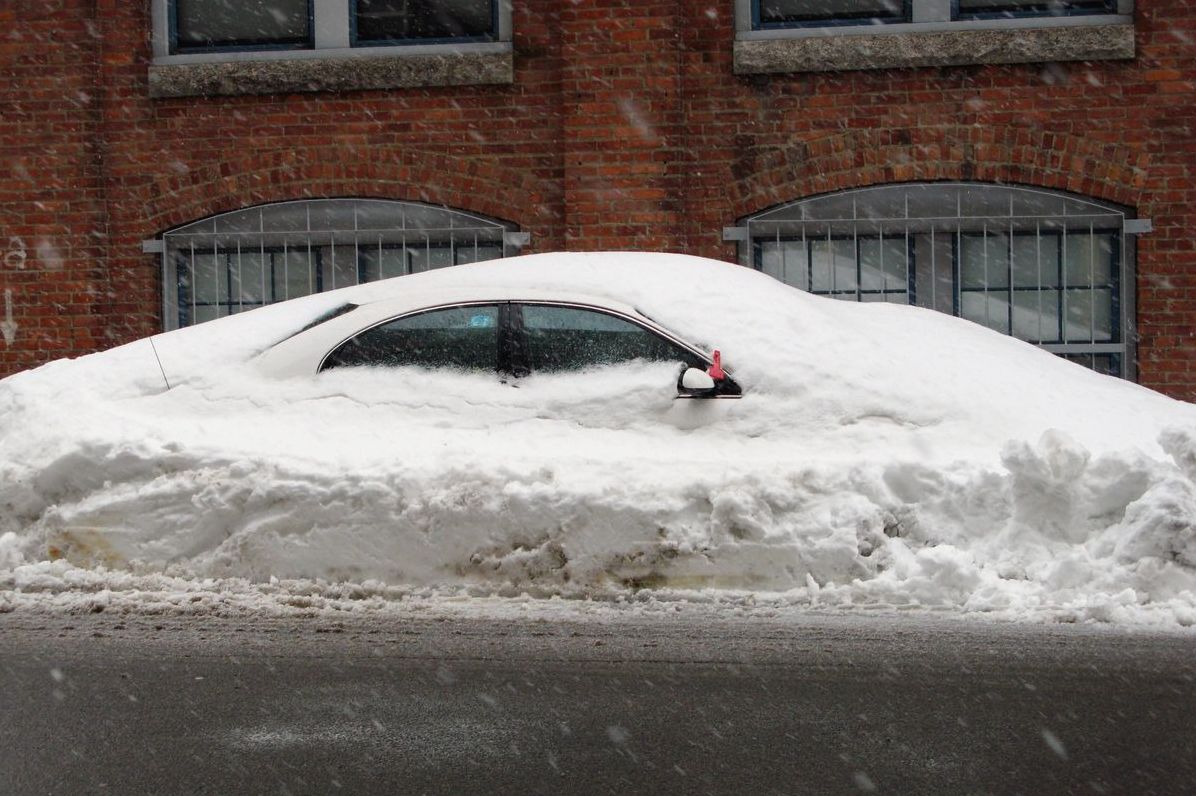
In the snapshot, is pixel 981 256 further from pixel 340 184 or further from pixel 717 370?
pixel 340 184

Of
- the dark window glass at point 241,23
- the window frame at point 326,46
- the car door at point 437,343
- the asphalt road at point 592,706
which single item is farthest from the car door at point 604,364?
the dark window glass at point 241,23

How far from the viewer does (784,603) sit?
19.4 ft

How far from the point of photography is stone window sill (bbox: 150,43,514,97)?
11266 millimetres

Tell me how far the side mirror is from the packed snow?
103mm

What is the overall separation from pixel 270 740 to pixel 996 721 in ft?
7.56

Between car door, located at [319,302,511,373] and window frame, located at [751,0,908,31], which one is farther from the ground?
window frame, located at [751,0,908,31]

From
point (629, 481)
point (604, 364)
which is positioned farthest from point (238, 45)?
point (629, 481)

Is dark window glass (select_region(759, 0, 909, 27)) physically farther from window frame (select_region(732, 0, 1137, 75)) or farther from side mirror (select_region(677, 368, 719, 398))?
side mirror (select_region(677, 368, 719, 398))

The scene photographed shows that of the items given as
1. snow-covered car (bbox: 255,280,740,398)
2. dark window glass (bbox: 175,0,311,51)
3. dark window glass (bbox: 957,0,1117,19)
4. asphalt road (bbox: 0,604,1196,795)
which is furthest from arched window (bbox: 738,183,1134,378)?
asphalt road (bbox: 0,604,1196,795)

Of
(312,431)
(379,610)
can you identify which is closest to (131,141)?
(312,431)

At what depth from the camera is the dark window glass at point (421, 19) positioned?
11.5 metres

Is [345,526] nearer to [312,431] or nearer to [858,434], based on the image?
[312,431]

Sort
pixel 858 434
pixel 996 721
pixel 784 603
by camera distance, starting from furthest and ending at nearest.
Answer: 1. pixel 858 434
2. pixel 784 603
3. pixel 996 721

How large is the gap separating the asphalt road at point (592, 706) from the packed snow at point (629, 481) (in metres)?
0.43
